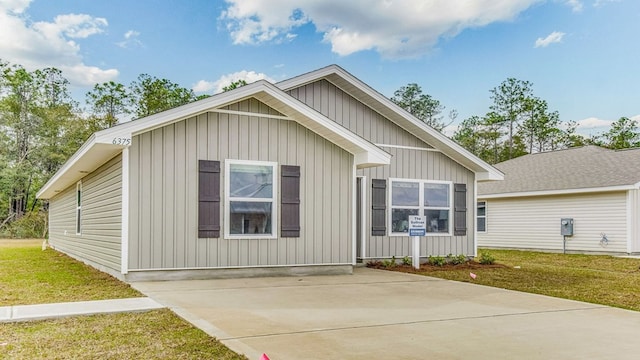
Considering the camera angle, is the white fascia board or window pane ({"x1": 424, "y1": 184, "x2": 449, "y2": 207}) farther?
the white fascia board

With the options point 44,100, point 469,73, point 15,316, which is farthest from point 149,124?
point 44,100

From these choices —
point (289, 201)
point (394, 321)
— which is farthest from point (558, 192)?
point (394, 321)

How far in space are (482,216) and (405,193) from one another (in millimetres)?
8925

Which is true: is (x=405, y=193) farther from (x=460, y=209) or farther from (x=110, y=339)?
(x=110, y=339)

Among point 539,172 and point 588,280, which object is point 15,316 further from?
point 539,172

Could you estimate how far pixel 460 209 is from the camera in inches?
516

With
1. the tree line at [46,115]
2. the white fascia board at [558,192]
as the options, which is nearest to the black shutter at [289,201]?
the white fascia board at [558,192]

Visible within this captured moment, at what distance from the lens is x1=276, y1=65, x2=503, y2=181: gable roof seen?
1193 centimetres

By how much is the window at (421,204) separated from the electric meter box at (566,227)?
5.99m

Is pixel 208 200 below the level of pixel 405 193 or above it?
below

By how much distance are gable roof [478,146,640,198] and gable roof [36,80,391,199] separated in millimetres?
9131

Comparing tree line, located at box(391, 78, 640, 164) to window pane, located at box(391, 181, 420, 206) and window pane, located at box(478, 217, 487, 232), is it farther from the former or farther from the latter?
window pane, located at box(391, 181, 420, 206)

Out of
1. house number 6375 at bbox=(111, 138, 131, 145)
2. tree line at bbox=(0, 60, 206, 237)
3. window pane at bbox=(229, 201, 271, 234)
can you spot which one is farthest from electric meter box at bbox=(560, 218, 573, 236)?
tree line at bbox=(0, 60, 206, 237)

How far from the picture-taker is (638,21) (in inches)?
784
